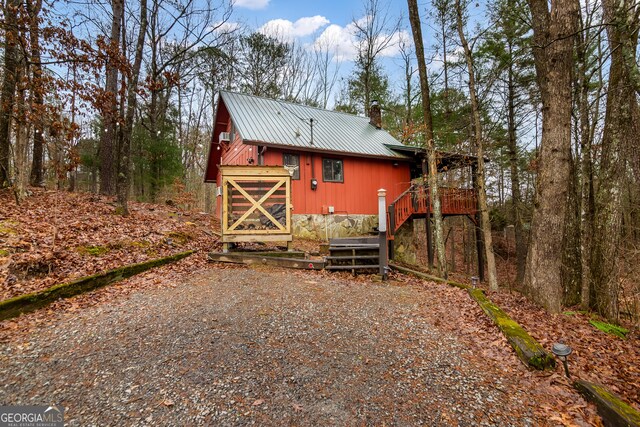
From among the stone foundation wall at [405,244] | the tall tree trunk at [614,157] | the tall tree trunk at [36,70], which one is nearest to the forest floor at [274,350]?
the tall tree trunk at [614,157]

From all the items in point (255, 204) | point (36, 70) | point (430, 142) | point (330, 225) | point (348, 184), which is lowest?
point (330, 225)

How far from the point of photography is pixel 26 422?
2.10 m

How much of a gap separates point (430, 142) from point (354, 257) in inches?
146

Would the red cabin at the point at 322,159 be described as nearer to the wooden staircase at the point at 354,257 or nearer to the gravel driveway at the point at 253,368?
the wooden staircase at the point at 354,257

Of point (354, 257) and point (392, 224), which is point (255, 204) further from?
point (392, 224)

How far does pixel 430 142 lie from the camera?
24.6 feet

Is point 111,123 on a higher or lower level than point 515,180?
higher

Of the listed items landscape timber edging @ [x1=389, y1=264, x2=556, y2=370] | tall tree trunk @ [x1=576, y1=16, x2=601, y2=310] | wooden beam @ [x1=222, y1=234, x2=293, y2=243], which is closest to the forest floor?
landscape timber edging @ [x1=389, y1=264, x2=556, y2=370]

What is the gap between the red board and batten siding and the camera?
1073 centimetres

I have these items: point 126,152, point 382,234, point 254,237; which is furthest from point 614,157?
point 126,152

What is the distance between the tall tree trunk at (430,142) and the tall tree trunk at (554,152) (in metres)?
2.49

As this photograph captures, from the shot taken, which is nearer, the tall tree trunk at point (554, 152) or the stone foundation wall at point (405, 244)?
the tall tree trunk at point (554, 152)

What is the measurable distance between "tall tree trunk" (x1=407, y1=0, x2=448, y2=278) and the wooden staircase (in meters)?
2.00

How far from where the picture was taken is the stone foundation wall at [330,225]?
10766mm
